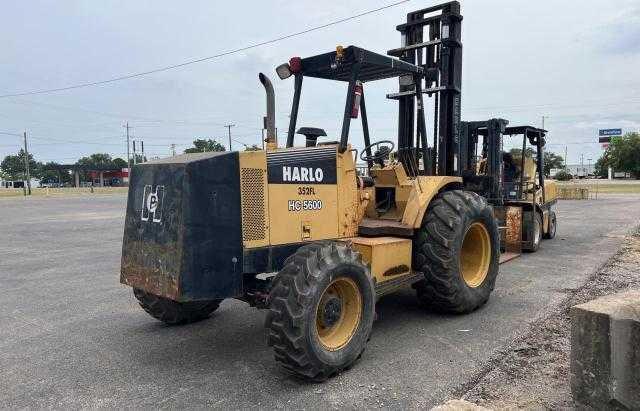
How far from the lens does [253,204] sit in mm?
4504

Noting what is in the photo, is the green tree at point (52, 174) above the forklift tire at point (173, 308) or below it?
above

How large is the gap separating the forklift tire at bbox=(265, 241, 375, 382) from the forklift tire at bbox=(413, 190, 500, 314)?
4.16ft

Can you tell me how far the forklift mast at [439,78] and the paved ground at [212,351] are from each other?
219cm

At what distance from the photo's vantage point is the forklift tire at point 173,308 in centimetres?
552

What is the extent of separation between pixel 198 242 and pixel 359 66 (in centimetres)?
246

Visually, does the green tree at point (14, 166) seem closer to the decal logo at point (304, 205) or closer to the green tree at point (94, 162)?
the green tree at point (94, 162)

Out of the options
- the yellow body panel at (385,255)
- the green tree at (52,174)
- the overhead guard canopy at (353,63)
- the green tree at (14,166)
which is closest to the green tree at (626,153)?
the overhead guard canopy at (353,63)

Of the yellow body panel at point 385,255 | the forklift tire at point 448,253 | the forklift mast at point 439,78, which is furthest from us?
the forklift mast at point 439,78

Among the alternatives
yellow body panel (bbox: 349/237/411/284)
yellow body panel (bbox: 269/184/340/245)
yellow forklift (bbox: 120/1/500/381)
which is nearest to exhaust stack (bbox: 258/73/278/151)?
yellow forklift (bbox: 120/1/500/381)

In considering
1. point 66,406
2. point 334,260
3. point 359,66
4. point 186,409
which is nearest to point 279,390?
point 186,409

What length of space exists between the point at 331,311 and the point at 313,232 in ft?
2.84

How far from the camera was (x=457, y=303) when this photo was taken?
5.84 meters

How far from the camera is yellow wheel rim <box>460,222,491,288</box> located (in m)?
6.48

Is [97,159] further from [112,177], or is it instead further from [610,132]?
[610,132]
